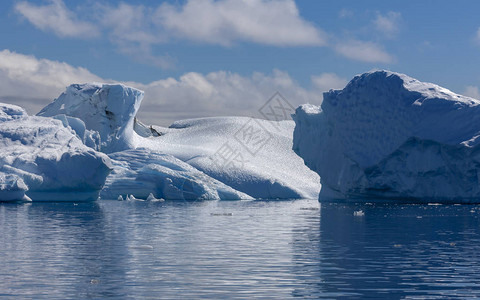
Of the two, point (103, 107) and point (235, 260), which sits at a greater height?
point (103, 107)

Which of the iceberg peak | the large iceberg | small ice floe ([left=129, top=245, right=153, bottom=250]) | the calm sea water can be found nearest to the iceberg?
the iceberg peak

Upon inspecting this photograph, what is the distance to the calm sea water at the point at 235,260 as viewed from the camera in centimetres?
941

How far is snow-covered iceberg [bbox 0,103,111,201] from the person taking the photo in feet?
111

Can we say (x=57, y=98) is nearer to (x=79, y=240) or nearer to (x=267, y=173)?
(x=267, y=173)

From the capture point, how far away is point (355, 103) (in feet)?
126

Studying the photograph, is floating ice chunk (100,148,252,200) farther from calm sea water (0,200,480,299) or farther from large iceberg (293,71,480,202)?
calm sea water (0,200,480,299)

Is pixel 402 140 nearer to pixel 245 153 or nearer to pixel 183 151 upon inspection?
pixel 183 151

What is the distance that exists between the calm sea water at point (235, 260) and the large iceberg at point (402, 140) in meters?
13.6

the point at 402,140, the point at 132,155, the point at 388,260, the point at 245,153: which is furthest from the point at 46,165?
the point at 245,153

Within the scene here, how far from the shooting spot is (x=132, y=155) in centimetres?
4462

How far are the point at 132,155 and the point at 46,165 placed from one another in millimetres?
10448

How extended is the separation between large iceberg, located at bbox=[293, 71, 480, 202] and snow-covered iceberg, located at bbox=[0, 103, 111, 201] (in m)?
13.0

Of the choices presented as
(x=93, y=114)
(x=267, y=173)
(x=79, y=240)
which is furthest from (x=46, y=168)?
(x=267, y=173)

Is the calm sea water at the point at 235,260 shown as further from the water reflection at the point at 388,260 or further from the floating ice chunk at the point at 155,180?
the floating ice chunk at the point at 155,180
